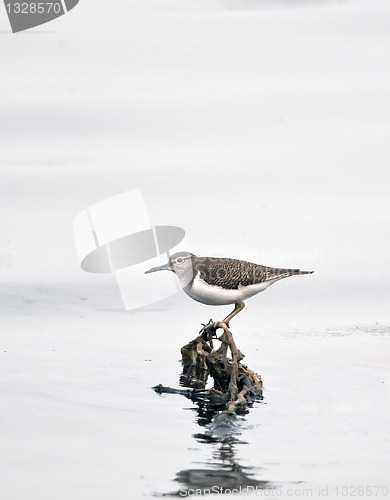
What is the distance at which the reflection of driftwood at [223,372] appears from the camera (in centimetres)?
1172

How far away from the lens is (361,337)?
555 inches

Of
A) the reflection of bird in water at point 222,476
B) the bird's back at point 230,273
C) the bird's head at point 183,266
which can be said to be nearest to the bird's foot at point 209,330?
the bird's back at point 230,273

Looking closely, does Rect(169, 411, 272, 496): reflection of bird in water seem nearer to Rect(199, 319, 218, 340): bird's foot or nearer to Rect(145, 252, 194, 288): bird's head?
Rect(199, 319, 218, 340): bird's foot

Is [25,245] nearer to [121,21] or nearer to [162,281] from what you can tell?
[162,281]

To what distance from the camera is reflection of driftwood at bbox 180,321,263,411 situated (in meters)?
11.7

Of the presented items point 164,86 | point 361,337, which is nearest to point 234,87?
point 164,86

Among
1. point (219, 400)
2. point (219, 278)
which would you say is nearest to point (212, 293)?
point (219, 278)

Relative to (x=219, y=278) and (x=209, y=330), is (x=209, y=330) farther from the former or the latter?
(x=219, y=278)

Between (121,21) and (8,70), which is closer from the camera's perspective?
(8,70)

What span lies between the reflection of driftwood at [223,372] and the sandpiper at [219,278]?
509 millimetres

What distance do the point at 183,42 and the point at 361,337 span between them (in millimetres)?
12386

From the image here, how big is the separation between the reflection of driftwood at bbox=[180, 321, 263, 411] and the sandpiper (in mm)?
509

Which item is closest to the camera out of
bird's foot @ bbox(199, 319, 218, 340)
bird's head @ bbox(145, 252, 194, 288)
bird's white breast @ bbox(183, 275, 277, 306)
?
bird's foot @ bbox(199, 319, 218, 340)

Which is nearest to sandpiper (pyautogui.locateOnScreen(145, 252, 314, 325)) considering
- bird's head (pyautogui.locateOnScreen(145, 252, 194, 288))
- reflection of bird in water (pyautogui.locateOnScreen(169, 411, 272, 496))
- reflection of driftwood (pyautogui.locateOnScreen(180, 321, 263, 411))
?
bird's head (pyautogui.locateOnScreen(145, 252, 194, 288))
